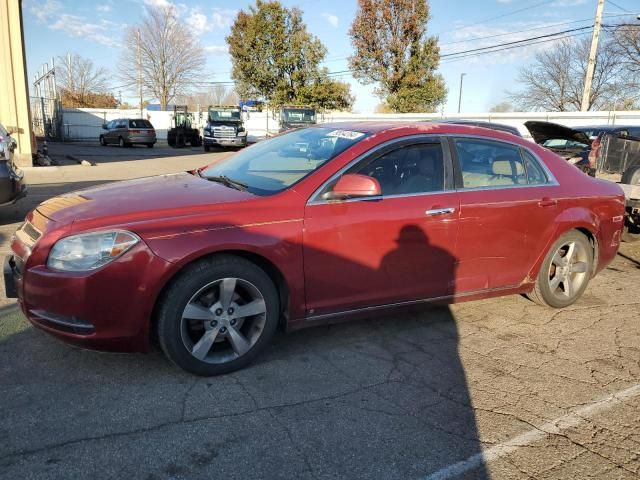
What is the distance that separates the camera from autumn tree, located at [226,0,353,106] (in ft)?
119

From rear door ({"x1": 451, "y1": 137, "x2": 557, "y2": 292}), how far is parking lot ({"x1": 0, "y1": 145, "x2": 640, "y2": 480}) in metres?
0.52

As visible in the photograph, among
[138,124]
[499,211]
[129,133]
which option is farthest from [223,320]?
[138,124]

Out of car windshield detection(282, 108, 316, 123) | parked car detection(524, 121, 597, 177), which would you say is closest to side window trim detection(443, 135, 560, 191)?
parked car detection(524, 121, 597, 177)

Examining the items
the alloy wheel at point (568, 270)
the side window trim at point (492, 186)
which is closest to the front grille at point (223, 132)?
the side window trim at point (492, 186)

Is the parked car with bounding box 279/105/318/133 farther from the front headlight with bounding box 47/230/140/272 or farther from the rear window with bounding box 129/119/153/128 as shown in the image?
the front headlight with bounding box 47/230/140/272

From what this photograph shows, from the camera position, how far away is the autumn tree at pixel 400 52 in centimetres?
3262

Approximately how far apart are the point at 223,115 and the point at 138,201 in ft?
88.0

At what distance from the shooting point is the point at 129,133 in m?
31.1

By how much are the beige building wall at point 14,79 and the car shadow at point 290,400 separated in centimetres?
1407

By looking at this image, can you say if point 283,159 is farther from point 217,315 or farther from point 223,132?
point 223,132

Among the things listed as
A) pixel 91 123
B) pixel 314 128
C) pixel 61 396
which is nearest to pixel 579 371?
pixel 314 128

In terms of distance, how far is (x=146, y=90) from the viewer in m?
49.3

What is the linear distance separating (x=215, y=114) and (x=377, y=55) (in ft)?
39.3

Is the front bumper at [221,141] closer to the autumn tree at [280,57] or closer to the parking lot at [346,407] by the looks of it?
the autumn tree at [280,57]
